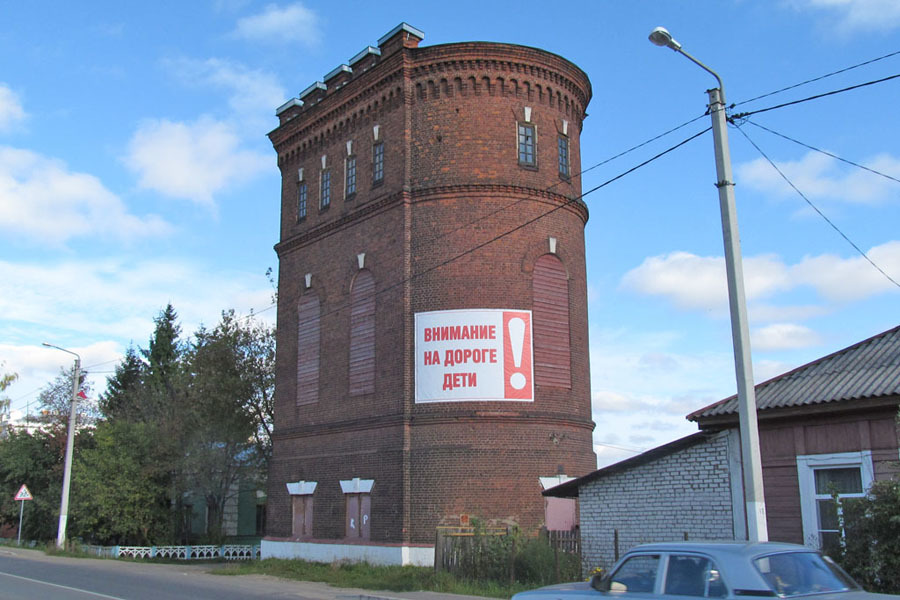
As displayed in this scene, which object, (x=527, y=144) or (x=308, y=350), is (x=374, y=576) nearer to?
(x=308, y=350)

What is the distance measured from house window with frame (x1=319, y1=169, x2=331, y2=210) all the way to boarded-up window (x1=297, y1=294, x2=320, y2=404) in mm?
→ 3228

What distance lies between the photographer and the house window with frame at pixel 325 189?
2862 centimetres

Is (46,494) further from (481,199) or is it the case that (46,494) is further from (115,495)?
(481,199)

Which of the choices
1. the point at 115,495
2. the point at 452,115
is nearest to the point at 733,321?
the point at 452,115

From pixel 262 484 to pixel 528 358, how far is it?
2065 cm

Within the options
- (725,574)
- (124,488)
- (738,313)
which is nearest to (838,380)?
(738,313)

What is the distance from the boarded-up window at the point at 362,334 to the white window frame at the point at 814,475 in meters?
13.4

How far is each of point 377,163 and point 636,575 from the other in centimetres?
2016

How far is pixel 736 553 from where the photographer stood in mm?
7316

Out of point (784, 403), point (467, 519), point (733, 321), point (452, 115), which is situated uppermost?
point (452, 115)

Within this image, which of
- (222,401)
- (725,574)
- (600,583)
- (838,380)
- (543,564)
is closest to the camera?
(725,574)

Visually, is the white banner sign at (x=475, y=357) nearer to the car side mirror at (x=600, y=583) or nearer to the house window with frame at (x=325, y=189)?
the house window with frame at (x=325, y=189)

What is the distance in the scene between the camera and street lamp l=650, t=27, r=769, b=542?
1119cm

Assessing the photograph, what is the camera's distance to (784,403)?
14.4 m
